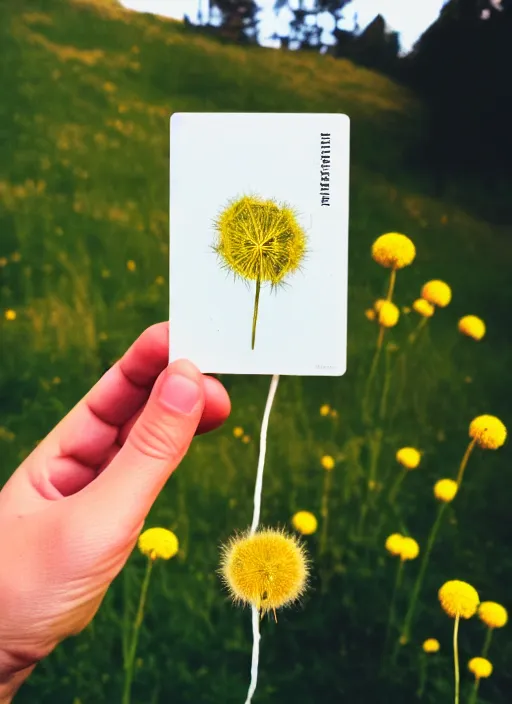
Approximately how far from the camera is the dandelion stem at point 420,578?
1.75ft

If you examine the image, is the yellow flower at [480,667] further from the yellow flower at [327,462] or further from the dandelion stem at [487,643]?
the yellow flower at [327,462]

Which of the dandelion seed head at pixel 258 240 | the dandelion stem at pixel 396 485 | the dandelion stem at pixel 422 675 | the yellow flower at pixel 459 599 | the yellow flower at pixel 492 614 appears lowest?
the dandelion stem at pixel 422 675

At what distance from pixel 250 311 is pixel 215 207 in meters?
0.08

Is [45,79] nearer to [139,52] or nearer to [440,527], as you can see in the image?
[139,52]

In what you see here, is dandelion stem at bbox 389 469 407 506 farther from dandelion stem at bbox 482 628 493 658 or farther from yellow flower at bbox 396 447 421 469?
dandelion stem at bbox 482 628 493 658

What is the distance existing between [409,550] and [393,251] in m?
0.27

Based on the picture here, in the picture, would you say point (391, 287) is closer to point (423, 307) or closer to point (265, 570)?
point (423, 307)

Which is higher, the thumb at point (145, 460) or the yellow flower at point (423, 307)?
the yellow flower at point (423, 307)

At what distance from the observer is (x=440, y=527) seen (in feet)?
1.79

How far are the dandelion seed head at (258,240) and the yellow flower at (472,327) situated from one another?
0.22 meters

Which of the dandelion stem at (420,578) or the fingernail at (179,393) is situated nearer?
the fingernail at (179,393)

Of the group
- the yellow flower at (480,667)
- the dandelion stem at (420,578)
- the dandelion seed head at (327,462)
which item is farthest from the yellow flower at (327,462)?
the yellow flower at (480,667)

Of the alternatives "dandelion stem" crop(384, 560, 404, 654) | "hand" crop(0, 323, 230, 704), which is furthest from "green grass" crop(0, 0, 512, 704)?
"hand" crop(0, 323, 230, 704)

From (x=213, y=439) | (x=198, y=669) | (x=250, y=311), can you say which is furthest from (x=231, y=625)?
(x=250, y=311)
